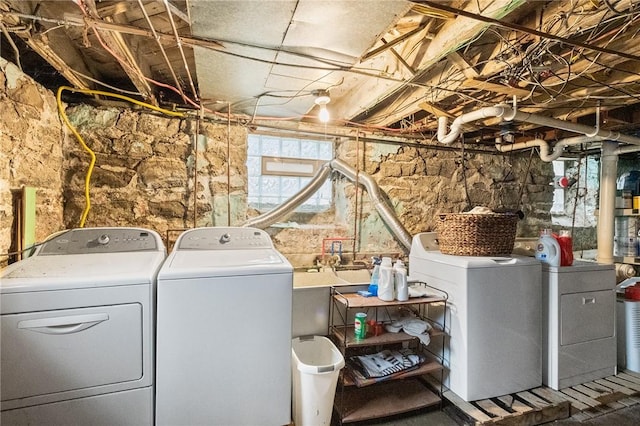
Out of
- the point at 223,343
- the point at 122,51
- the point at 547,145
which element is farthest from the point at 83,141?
the point at 547,145

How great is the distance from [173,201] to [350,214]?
1478 millimetres

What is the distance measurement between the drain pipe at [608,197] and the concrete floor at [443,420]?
137cm

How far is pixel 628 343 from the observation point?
8.07 ft

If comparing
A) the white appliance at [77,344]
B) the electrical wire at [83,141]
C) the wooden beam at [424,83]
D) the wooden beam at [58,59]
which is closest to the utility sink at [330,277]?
the white appliance at [77,344]

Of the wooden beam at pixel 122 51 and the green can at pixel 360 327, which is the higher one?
the wooden beam at pixel 122 51

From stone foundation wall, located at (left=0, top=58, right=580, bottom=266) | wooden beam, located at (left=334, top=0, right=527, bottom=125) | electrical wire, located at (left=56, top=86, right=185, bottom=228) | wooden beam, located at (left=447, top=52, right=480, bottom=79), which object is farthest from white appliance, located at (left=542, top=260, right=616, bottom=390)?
electrical wire, located at (left=56, top=86, right=185, bottom=228)

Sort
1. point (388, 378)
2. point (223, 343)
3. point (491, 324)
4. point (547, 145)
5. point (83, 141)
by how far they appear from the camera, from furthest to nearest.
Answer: point (547, 145)
point (83, 141)
point (491, 324)
point (388, 378)
point (223, 343)

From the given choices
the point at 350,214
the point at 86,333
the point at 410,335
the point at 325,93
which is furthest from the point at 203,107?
the point at 410,335

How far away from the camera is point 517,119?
2.17 metres

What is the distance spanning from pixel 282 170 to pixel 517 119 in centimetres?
183

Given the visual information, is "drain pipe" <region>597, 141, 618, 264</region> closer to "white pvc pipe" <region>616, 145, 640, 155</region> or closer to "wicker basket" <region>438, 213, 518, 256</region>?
"white pvc pipe" <region>616, 145, 640, 155</region>

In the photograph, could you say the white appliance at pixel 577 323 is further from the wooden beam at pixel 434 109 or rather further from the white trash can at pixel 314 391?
the white trash can at pixel 314 391

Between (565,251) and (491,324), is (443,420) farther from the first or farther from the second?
(565,251)

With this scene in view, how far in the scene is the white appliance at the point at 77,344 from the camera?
1.16 m
